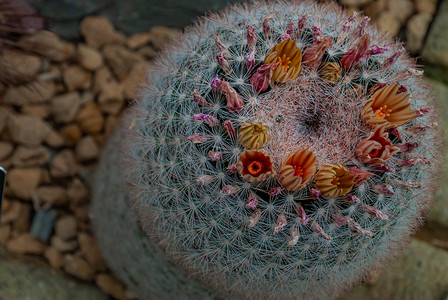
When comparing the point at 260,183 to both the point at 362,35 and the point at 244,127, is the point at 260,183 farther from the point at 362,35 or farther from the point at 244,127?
the point at 362,35

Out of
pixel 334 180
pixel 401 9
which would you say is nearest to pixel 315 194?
pixel 334 180

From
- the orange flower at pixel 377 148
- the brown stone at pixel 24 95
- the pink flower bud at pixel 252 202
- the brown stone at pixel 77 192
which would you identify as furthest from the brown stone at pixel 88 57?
the orange flower at pixel 377 148

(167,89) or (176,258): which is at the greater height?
(167,89)

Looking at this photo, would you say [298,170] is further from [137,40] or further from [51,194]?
[137,40]

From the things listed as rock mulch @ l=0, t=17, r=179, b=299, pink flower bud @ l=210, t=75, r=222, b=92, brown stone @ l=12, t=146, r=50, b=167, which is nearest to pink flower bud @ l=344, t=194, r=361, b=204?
pink flower bud @ l=210, t=75, r=222, b=92

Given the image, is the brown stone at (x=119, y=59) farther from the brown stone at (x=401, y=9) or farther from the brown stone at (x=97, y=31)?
the brown stone at (x=401, y=9)

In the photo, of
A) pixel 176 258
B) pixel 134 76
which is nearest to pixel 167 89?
pixel 176 258
